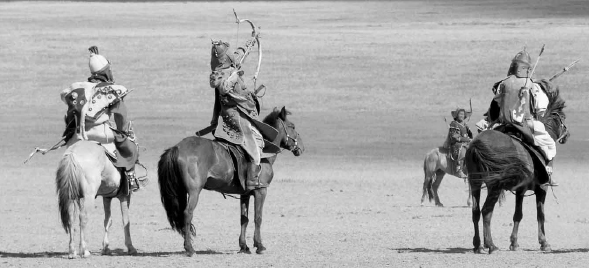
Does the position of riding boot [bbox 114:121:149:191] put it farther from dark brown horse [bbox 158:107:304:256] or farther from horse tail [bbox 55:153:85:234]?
horse tail [bbox 55:153:85:234]

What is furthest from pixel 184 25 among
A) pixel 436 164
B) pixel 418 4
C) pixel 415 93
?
pixel 436 164

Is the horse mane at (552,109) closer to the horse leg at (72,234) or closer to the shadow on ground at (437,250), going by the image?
the shadow on ground at (437,250)

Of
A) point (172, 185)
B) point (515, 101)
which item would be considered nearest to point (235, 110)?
point (172, 185)

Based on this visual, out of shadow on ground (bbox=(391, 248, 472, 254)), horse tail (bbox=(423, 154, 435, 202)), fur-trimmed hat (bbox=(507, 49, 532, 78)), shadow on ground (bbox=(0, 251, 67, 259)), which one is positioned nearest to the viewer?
shadow on ground (bbox=(0, 251, 67, 259))

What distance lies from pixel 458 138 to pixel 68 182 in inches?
354

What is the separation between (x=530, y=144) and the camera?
14.5m

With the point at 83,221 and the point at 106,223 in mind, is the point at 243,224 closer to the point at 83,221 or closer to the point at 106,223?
the point at 106,223

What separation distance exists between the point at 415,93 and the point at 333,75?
10.8ft

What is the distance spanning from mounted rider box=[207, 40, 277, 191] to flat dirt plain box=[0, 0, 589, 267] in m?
1.06

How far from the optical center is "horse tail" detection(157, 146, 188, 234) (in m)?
13.3

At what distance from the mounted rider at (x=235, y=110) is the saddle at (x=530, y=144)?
8.91 feet

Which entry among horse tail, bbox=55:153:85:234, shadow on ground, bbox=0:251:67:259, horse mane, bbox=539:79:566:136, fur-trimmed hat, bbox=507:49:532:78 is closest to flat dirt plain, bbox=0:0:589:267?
shadow on ground, bbox=0:251:67:259

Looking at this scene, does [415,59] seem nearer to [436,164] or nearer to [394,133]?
[394,133]

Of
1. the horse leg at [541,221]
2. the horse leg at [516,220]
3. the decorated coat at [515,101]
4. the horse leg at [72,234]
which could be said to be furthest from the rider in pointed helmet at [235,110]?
the horse leg at [541,221]
